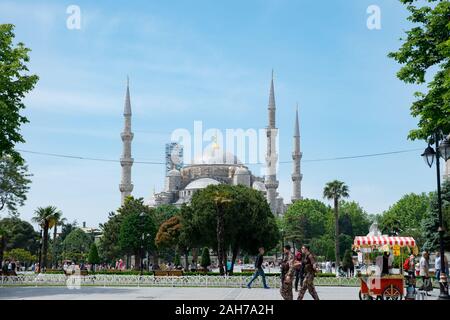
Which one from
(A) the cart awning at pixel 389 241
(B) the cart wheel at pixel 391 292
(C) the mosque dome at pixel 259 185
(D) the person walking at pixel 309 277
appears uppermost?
(C) the mosque dome at pixel 259 185

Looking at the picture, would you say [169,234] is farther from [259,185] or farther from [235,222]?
[259,185]

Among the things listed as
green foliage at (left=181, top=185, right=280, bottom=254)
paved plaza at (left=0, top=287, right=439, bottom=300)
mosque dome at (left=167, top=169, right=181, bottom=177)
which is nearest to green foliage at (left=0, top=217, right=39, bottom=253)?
green foliage at (left=181, top=185, right=280, bottom=254)

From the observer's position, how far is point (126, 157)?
91.1m

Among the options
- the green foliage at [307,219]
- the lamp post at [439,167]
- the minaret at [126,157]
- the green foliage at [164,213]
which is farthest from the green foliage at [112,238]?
the lamp post at [439,167]

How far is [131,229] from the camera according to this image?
53656mm

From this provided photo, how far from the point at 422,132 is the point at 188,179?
10626 cm

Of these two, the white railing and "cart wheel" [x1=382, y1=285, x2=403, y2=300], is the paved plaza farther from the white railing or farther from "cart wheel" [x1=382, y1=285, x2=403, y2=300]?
the white railing

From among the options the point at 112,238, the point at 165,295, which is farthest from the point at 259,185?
the point at 165,295

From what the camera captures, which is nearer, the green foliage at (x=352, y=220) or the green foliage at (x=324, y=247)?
the green foliage at (x=324, y=247)

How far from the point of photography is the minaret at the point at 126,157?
90.6 m

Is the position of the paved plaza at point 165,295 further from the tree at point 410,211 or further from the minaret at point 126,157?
the minaret at point 126,157
